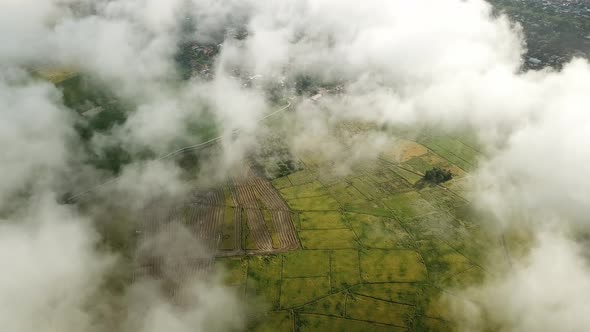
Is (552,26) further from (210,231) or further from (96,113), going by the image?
(96,113)

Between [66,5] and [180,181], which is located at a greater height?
[66,5]

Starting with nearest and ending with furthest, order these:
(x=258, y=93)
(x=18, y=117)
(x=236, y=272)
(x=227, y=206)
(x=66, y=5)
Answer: (x=236, y=272) → (x=227, y=206) → (x=18, y=117) → (x=258, y=93) → (x=66, y=5)

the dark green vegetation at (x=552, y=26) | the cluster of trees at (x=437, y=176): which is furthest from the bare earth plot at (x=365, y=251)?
the dark green vegetation at (x=552, y=26)

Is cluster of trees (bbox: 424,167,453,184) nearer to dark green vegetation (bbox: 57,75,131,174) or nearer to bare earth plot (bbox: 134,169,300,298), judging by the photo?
bare earth plot (bbox: 134,169,300,298)

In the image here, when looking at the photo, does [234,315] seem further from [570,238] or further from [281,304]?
[570,238]

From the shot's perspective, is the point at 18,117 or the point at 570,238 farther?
the point at 18,117

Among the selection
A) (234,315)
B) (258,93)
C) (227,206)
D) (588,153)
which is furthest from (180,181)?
(588,153)

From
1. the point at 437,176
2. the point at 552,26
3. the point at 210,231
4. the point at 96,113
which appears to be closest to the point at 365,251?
the point at 437,176

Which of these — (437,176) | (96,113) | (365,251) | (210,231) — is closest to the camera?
(365,251)
